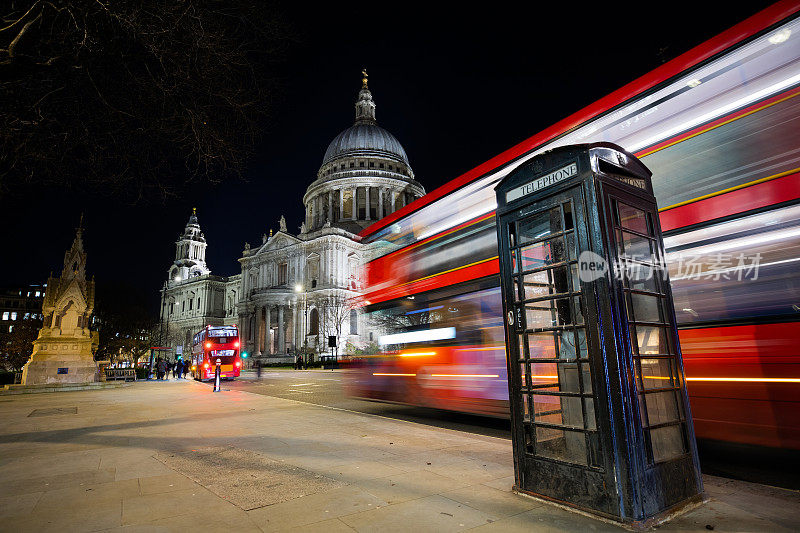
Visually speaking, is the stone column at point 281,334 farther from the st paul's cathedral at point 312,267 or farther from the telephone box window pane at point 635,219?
the telephone box window pane at point 635,219

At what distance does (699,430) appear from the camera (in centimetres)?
444

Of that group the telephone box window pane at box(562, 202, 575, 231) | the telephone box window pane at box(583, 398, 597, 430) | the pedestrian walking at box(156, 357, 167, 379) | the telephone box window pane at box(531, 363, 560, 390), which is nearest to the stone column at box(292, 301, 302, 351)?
the pedestrian walking at box(156, 357, 167, 379)

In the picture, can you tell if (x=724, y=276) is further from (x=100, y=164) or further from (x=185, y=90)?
(x=100, y=164)

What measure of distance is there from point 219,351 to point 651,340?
27407 mm

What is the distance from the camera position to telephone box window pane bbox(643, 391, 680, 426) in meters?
3.39

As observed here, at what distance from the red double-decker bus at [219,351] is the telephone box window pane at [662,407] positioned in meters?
26.5

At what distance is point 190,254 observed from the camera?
9612 centimetres

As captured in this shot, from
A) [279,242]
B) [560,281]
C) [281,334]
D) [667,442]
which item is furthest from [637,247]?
[279,242]

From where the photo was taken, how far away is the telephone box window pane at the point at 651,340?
3516 mm

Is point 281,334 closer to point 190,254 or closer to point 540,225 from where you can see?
point 190,254

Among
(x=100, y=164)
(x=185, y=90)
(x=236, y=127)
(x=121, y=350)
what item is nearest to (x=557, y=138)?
(x=236, y=127)

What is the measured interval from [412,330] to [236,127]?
5.07 metres

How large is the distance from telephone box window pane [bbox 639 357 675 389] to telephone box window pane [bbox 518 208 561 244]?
4.52ft

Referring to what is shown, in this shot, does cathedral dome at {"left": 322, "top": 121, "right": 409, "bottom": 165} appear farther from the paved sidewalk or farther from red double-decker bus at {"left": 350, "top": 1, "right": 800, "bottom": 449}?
red double-decker bus at {"left": 350, "top": 1, "right": 800, "bottom": 449}
